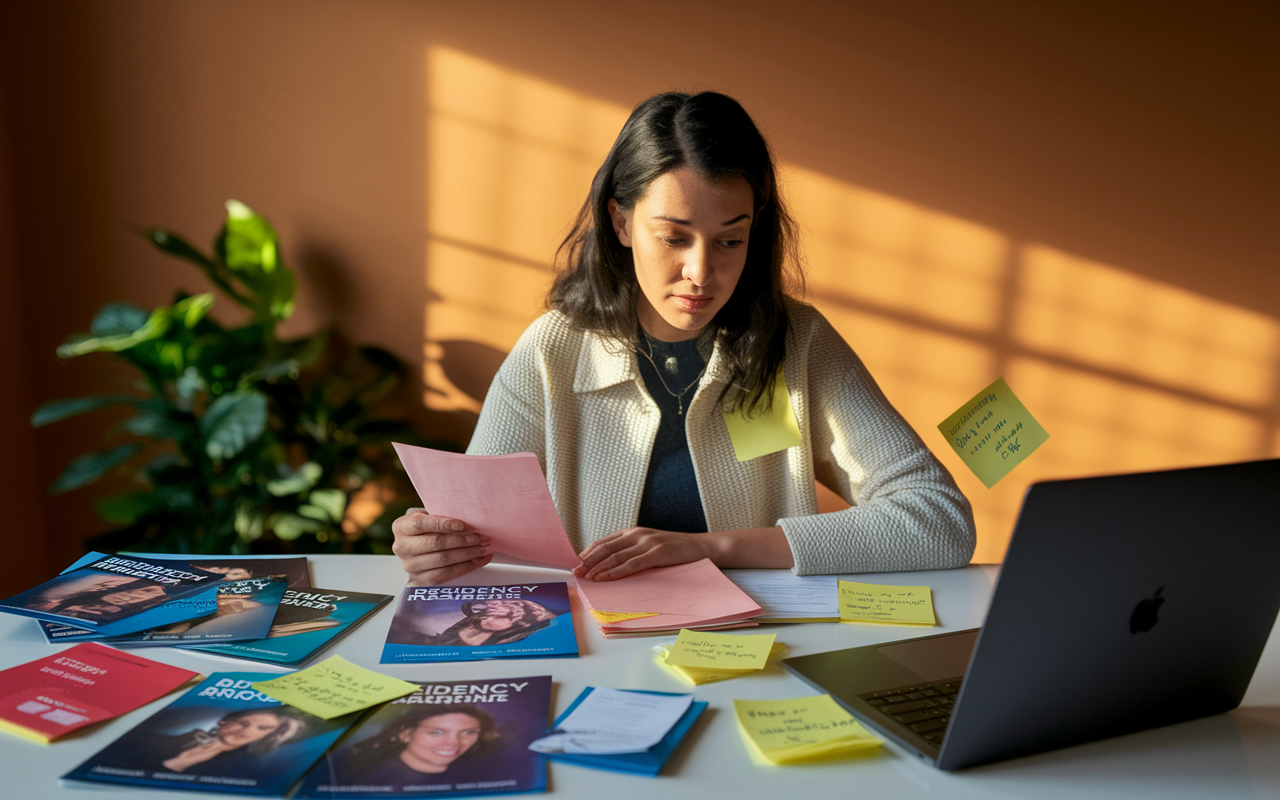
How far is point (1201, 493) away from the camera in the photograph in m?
0.71

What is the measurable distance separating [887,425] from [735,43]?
1.43 metres

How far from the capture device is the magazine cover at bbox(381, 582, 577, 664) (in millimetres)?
965

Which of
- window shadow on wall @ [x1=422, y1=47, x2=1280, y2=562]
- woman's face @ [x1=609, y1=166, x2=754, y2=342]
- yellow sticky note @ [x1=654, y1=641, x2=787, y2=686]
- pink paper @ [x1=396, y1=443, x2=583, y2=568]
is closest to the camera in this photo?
yellow sticky note @ [x1=654, y1=641, x2=787, y2=686]

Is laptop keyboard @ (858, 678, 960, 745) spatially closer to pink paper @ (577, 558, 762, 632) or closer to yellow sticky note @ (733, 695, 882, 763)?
yellow sticky note @ (733, 695, 882, 763)

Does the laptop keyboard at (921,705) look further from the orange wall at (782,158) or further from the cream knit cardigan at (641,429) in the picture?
the orange wall at (782,158)

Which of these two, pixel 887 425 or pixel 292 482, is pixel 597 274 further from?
pixel 292 482

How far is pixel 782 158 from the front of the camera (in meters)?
2.54

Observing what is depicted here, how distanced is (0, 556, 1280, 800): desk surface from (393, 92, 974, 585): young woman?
54 centimetres

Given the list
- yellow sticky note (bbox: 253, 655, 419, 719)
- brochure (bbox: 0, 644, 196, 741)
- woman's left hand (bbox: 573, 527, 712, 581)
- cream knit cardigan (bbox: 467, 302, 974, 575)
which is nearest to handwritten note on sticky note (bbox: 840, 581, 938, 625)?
woman's left hand (bbox: 573, 527, 712, 581)

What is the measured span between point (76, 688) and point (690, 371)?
41.9 inches

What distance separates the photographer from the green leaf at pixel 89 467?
2.21 m

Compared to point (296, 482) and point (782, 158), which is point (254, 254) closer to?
point (296, 482)

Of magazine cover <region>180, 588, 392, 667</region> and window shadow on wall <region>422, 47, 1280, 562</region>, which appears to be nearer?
magazine cover <region>180, 588, 392, 667</region>

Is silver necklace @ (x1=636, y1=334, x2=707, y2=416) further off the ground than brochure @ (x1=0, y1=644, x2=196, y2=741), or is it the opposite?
silver necklace @ (x1=636, y1=334, x2=707, y2=416)
